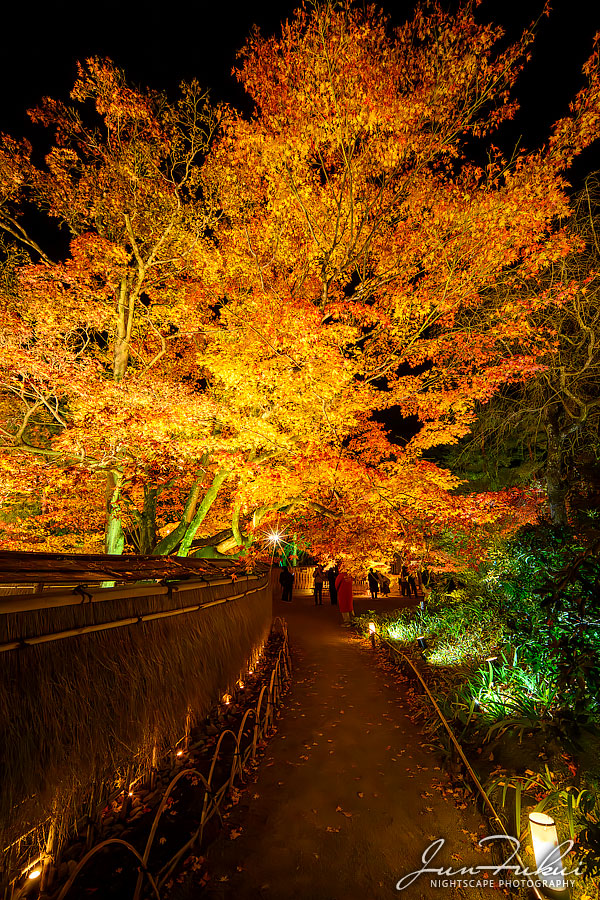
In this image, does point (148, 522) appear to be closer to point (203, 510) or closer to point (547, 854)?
point (203, 510)

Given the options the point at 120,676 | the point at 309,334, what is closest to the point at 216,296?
the point at 309,334

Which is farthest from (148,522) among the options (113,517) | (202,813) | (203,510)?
(202,813)

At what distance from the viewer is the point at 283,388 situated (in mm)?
10117

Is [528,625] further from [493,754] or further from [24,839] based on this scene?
[24,839]

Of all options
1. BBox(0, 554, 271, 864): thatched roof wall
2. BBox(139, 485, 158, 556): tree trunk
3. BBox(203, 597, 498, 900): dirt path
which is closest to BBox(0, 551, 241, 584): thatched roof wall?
BBox(0, 554, 271, 864): thatched roof wall

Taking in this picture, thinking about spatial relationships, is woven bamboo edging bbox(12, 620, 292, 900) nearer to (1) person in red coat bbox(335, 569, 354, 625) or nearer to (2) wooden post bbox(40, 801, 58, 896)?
(2) wooden post bbox(40, 801, 58, 896)

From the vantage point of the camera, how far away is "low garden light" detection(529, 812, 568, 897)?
306 centimetres

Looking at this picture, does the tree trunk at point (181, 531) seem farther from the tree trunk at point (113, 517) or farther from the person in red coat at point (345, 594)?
the person in red coat at point (345, 594)

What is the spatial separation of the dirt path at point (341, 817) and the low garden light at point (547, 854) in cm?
50

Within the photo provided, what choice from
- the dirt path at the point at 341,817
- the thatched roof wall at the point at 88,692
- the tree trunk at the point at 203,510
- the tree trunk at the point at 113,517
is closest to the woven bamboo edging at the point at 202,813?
the dirt path at the point at 341,817

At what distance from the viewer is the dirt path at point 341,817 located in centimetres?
342

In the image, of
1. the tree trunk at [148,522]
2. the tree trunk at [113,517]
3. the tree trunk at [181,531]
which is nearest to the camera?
the tree trunk at [113,517]

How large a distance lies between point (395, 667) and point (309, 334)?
8473mm

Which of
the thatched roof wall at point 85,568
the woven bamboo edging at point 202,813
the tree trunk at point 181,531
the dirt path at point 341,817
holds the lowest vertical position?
the dirt path at point 341,817
